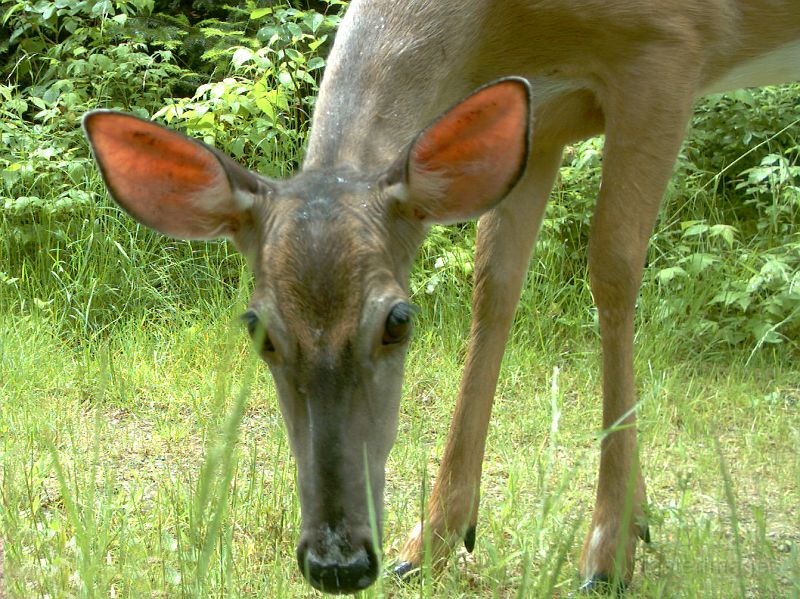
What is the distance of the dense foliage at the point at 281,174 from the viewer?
5.80 m

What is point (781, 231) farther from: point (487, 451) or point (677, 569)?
point (677, 569)

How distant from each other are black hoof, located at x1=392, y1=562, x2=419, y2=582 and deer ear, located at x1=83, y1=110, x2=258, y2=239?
1157 millimetres

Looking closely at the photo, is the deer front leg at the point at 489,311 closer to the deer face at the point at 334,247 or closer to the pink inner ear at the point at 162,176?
the deer face at the point at 334,247

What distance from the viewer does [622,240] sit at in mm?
3785

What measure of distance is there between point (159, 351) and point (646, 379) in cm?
228

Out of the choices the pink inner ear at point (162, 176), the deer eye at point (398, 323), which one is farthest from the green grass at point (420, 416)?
the deer eye at point (398, 323)

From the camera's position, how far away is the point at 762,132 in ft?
21.4

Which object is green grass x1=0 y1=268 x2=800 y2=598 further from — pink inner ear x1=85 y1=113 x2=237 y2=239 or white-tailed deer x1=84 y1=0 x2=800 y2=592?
pink inner ear x1=85 y1=113 x2=237 y2=239

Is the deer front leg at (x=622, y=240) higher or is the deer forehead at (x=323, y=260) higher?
the deer forehead at (x=323, y=260)

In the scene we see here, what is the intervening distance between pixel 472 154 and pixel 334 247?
0.49 meters

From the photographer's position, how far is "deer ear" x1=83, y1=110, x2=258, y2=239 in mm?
2986

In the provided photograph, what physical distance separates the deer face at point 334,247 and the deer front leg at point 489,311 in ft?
3.45

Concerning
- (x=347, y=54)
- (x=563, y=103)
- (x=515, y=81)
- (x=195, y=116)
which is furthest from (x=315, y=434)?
(x=195, y=116)

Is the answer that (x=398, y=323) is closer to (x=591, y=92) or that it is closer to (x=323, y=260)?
(x=323, y=260)
